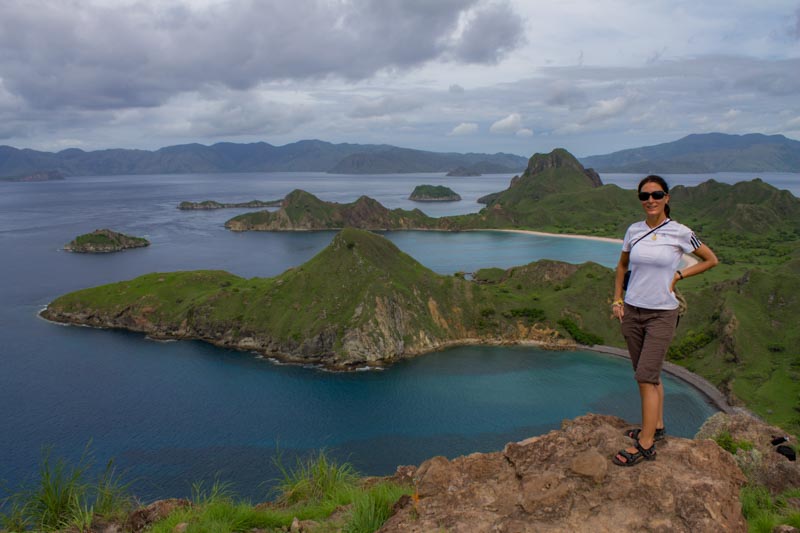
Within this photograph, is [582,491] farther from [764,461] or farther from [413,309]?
[413,309]

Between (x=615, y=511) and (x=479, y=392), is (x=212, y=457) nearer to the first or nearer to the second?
(x=479, y=392)

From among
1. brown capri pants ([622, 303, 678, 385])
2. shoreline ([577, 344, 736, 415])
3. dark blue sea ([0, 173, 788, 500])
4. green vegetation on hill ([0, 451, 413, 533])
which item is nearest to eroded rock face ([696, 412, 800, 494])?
brown capri pants ([622, 303, 678, 385])

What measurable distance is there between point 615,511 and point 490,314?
9917 cm

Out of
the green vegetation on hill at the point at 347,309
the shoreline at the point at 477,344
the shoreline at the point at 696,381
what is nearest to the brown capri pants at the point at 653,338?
the shoreline at the point at 696,381

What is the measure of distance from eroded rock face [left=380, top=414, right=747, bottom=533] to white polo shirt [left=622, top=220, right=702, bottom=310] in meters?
2.84

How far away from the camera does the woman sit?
8477mm

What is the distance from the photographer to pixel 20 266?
166500 millimetres

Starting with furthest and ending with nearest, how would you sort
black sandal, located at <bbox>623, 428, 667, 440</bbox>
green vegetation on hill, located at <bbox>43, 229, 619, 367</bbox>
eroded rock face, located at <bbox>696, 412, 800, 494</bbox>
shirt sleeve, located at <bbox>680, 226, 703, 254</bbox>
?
1. green vegetation on hill, located at <bbox>43, 229, 619, 367</bbox>
2. eroded rock face, located at <bbox>696, 412, 800, 494</bbox>
3. black sandal, located at <bbox>623, 428, 667, 440</bbox>
4. shirt sleeve, located at <bbox>680, 226, 703, 254</bbox>

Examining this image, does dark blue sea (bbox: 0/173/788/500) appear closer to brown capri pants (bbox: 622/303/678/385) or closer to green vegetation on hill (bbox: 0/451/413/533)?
green vegetation on hill (bbox: 0/451/413/533)

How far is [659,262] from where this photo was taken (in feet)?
27.8

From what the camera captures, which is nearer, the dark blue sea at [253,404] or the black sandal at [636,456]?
the black sandal at [636,456]

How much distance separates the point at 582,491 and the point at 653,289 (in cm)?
388

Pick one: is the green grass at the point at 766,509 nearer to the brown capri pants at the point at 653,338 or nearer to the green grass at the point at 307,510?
the brown capri pants at the point at 653,338

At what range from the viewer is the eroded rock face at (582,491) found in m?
7.32
